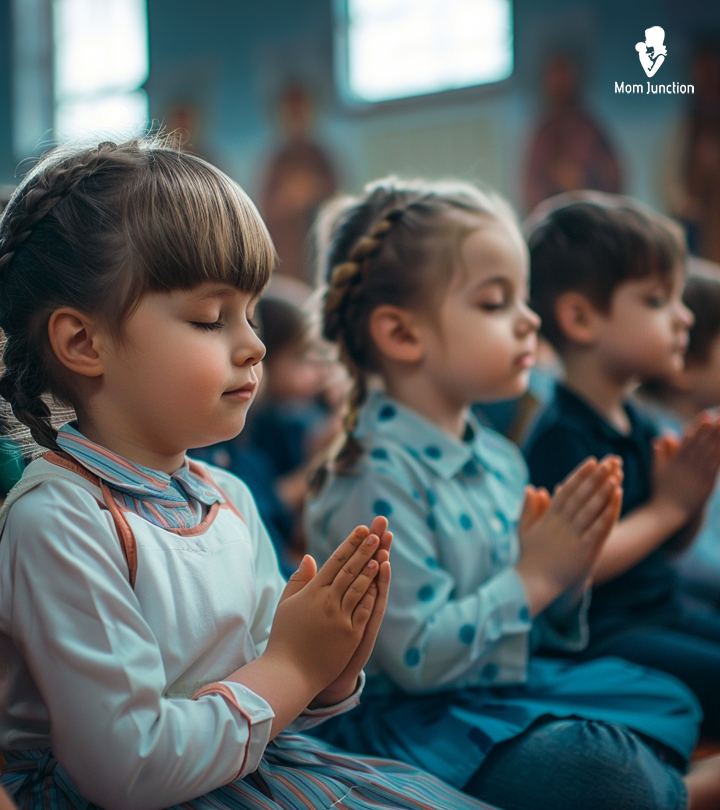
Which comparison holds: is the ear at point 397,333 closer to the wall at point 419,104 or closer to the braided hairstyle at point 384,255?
the braided hairstyle at point 384,255

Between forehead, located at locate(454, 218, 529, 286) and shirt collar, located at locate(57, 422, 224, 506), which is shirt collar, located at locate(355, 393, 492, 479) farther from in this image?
shirt collar, located at locate(57, 422, 224, 506)

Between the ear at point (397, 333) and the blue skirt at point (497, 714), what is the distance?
19.0 inches

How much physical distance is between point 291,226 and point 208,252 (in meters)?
6.40

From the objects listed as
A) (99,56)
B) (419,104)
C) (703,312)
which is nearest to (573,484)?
(703,312)

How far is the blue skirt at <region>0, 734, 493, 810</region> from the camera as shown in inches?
28.3

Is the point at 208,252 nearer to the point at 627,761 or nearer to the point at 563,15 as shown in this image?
the point at 627,761

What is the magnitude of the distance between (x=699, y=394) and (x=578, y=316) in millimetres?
607

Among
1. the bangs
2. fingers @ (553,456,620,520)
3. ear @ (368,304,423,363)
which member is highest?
the bangs

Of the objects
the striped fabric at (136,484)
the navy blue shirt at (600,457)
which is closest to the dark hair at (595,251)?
the navy blue shirt at (600,457)

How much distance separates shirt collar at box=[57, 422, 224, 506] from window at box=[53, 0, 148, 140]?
7.18 metres

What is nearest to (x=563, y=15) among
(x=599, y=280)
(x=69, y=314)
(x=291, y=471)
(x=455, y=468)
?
(x=291, y=471)

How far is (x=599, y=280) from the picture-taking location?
57.4 inches

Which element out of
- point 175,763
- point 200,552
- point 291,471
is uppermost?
point 200,552

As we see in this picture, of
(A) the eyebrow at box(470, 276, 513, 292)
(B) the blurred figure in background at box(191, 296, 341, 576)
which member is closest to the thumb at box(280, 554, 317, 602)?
(A) the eyebrow at box(470, 276, 513, 292)
